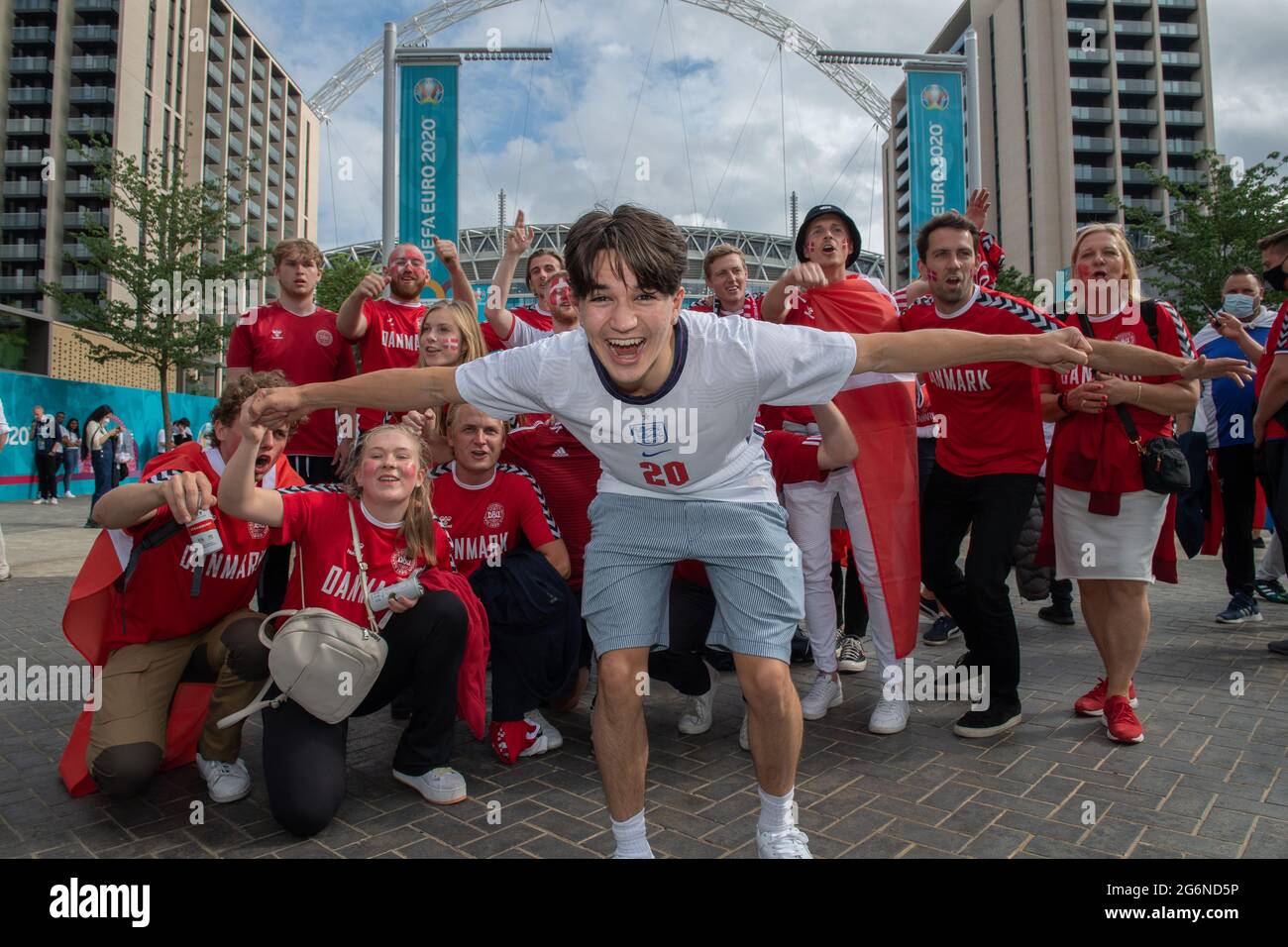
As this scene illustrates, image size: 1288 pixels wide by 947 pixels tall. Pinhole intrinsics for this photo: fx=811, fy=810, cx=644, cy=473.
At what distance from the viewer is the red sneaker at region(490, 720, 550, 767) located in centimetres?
357

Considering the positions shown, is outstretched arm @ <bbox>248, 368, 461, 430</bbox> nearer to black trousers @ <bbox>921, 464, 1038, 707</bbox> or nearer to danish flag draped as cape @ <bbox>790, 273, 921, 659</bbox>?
danish flag draped as cape @ <bbox>790, 273, 921, 659</bbox>

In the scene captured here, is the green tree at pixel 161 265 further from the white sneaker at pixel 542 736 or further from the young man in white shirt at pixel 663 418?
the young man in white shirt at pixel 663 418

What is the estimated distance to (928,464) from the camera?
5.64 m

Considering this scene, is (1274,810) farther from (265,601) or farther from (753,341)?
(265,601)

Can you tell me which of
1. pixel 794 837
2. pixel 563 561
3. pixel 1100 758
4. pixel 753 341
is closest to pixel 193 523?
pixel 563 561

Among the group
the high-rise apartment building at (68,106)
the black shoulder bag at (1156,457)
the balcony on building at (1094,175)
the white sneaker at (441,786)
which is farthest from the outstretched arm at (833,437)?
the balcony on building at (1094,175)

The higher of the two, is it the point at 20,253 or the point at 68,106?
the point at 68,106

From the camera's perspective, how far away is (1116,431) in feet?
12.4

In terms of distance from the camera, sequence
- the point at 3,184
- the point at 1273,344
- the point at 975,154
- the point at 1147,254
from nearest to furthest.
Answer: the point at 1273,344 → the point at 975,154 → the point at 1147,254 → the point at 3,184

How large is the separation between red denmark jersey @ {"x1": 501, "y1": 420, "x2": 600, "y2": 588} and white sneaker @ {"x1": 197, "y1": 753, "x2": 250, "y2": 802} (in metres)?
1.87

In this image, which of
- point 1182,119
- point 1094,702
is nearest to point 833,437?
point 1094,702

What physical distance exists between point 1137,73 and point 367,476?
83.3 metres

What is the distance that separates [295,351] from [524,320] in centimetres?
160

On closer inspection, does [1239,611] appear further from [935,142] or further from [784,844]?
[935,142]
